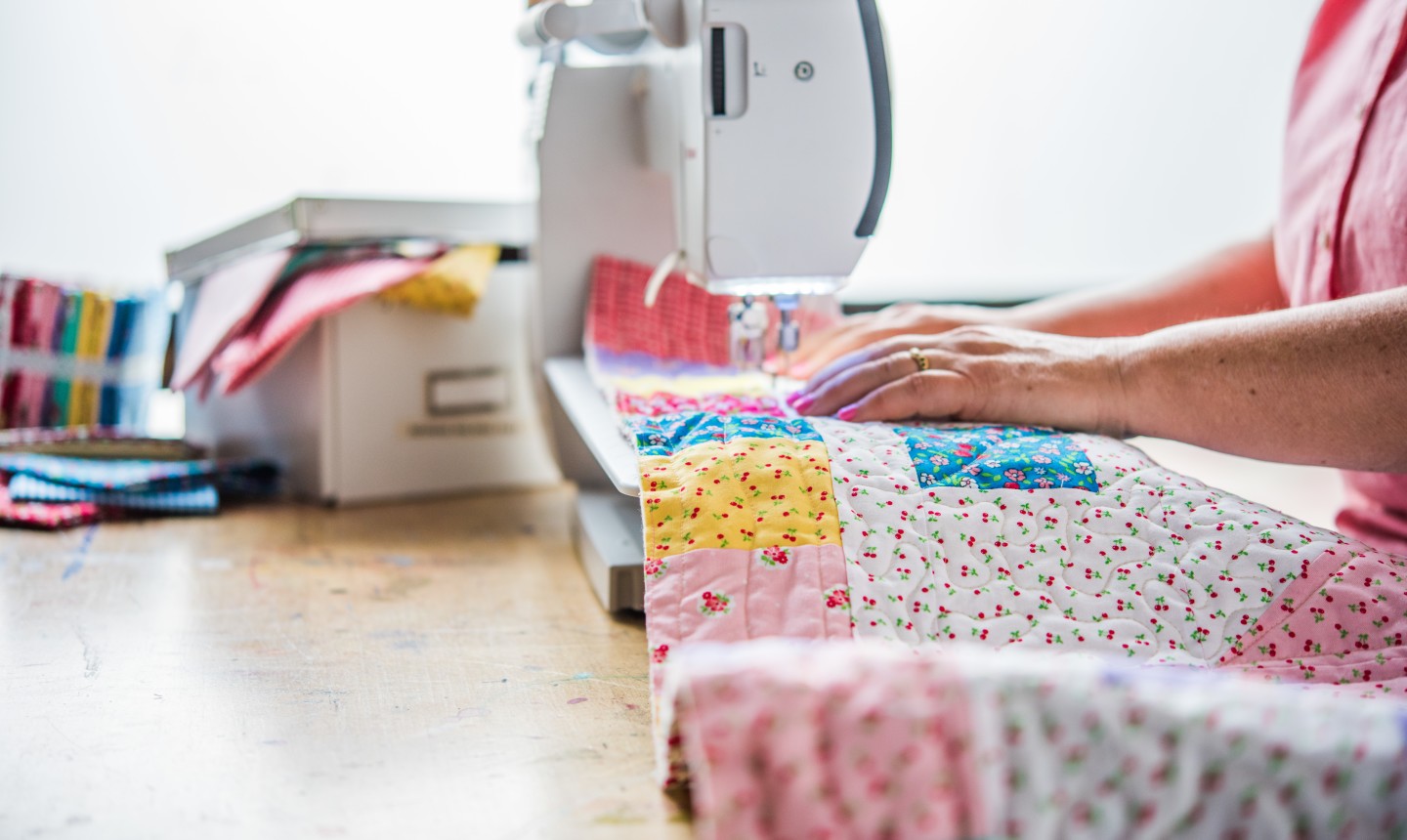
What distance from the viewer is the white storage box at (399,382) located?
155cm

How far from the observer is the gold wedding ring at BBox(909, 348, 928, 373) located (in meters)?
1.04

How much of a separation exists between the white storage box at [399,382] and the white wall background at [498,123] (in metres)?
0.18

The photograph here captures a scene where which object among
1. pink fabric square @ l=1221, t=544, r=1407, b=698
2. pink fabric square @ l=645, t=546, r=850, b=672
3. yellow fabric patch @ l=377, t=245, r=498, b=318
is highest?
yellow fabric patch @ l=377, t=245, r=498, b=318

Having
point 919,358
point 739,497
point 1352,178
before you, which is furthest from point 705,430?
point 1352,178

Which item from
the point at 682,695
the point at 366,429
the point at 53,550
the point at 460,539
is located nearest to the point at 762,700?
the point at 682,695

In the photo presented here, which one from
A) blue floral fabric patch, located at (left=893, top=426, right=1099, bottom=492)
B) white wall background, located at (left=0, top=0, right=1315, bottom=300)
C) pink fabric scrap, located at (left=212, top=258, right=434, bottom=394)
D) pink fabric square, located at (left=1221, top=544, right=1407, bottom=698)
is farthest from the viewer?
white wall background, located at (left=0, top=0, right=1315, bottom=300)

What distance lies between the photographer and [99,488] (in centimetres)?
143

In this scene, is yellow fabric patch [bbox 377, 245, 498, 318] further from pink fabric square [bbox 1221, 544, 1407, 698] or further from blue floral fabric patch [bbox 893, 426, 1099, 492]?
pink fabric square [bbox 1221, 544, 1407, 698]

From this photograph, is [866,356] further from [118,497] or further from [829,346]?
[118,497]

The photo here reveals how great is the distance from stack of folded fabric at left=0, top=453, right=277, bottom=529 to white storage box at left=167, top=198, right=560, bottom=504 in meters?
0.13

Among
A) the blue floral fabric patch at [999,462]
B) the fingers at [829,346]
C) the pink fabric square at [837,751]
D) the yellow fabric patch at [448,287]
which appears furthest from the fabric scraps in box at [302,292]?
the pink fabric square at [837,751]

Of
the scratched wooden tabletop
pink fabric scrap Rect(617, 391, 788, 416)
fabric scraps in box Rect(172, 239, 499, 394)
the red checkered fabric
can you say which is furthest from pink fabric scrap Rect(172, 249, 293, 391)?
pink fabric scrap Rect(617, 391, 788, 416)

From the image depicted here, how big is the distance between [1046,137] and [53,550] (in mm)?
1793

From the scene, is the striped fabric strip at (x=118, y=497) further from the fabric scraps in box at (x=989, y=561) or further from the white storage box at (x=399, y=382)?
the fabric scraps in box at (x=989, y=561)
